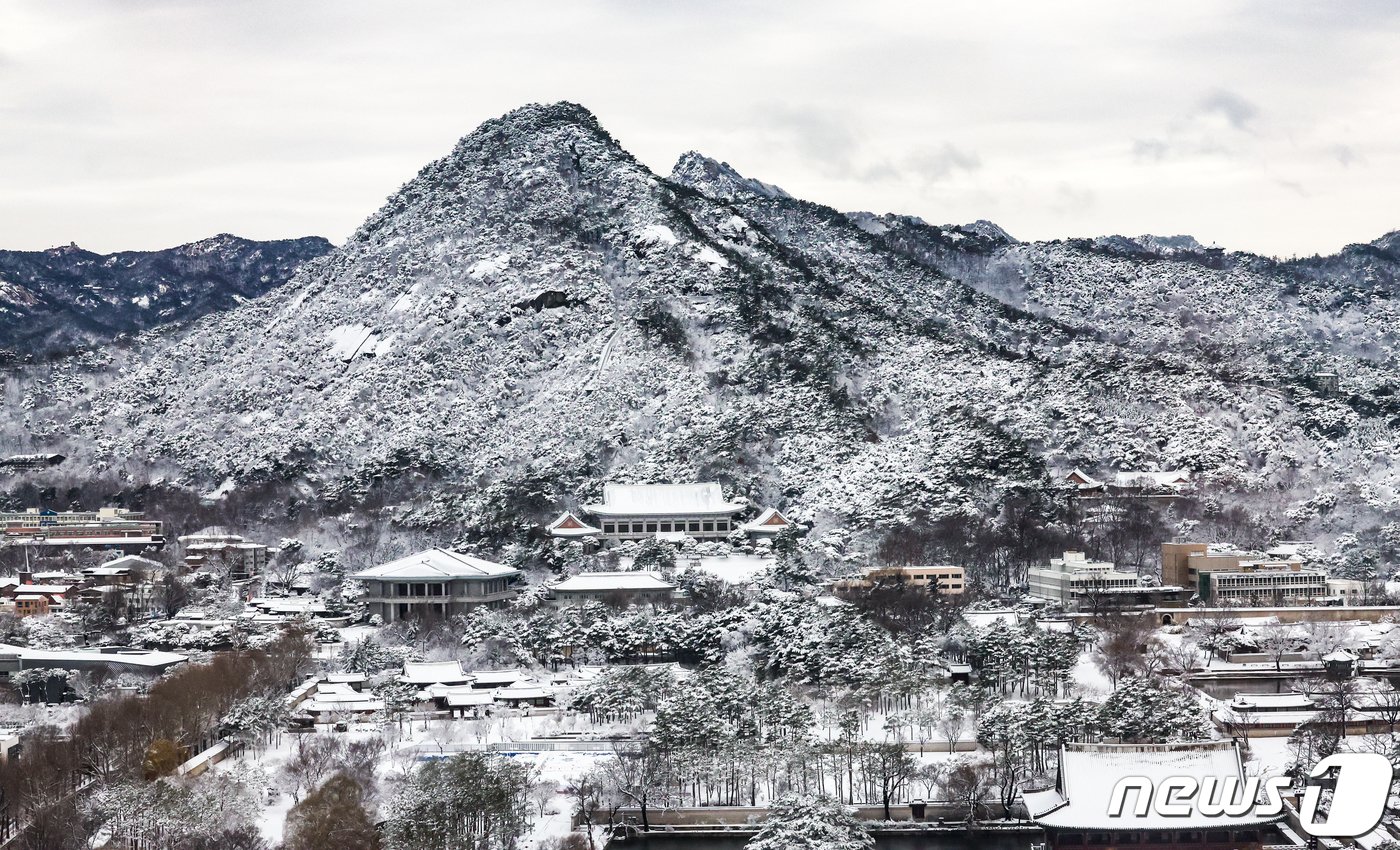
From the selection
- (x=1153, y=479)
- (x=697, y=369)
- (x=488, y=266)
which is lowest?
(x=1153, y=479)

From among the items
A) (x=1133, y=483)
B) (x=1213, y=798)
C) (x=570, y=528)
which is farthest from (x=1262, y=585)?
(x=570, y=528)

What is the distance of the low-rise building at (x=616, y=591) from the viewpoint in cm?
8900

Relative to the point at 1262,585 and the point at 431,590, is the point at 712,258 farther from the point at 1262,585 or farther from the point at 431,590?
the point at 1262,585

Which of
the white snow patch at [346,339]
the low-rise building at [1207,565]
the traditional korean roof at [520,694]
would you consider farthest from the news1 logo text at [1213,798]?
the white snow patch at [346,339]

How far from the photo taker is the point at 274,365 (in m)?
145

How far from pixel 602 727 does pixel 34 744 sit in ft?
66.7

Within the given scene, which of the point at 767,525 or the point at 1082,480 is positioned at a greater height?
the point at 1082,480

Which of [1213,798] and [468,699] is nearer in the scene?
[1213,798]

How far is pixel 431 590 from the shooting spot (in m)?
91.1

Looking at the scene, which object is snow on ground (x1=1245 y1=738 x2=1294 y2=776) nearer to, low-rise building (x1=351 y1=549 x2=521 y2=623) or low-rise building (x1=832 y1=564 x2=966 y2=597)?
low-rise building (x1=832 y1=564 x2=966 y2=597)

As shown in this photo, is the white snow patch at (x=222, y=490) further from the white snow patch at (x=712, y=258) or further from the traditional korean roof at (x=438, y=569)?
the white snow patch at (x=712, y=258)

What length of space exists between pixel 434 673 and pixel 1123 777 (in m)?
30.0

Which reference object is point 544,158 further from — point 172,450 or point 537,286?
point 172,450

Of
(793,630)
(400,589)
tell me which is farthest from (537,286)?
(793,630)
